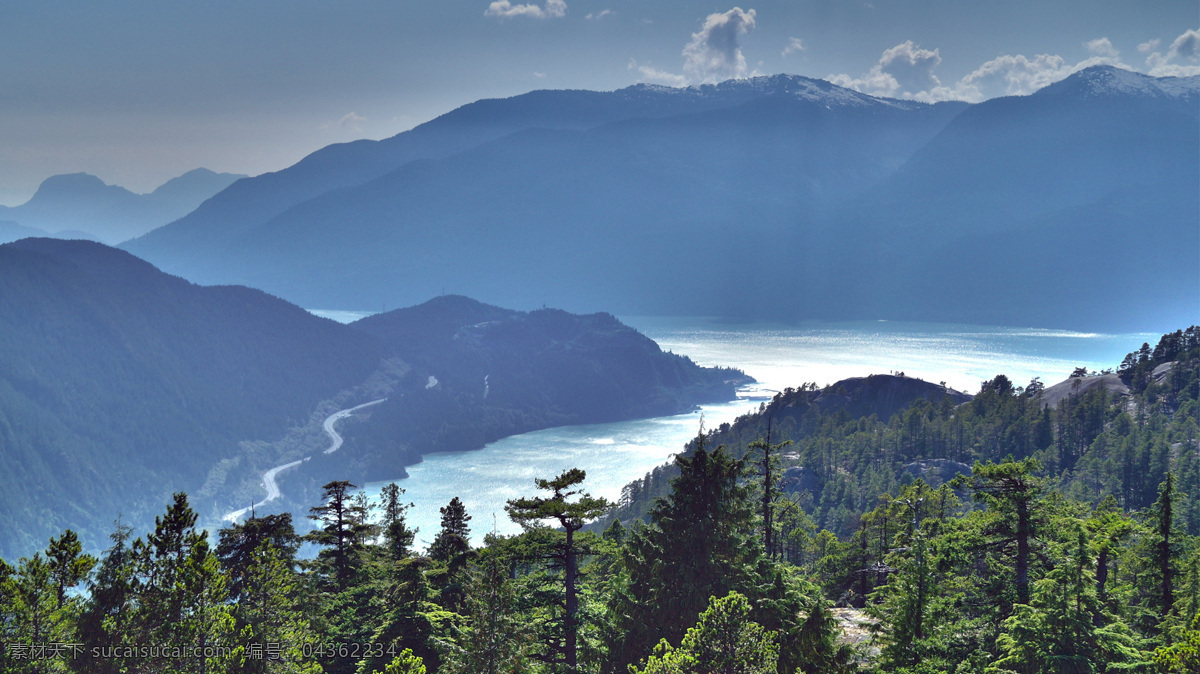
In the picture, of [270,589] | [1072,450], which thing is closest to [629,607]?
[270,589]

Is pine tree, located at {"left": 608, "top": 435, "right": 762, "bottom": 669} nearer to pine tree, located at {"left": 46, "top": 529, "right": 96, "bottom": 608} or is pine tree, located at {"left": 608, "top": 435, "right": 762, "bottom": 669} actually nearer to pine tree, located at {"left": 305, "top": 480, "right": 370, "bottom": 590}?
pine tree, located at {"left": 46, "top": 529, "right": 96, "bottom": 608}

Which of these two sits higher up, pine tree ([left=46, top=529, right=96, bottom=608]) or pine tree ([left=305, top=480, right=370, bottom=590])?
pine tree ([left=46, top=529, right=96, bottom=608])

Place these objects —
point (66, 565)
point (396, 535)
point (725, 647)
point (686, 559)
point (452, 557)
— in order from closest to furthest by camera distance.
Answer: point (725, 647), point (66, 565), point (686, 559), point (452, 557), point (396, 535)

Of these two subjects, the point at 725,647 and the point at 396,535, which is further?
the point at 396,535

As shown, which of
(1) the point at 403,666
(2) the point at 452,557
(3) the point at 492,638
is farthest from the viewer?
(2) the point at 452,557

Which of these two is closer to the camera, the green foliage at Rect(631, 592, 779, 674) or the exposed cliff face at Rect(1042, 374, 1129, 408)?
the green foliage at Rect(631, 592, 779, 674)

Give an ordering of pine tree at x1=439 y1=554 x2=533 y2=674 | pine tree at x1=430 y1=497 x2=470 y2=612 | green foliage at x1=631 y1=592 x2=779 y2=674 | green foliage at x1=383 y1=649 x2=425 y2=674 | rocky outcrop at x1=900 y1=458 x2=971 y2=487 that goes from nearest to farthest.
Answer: green foliage at x1=383 y1=649 x2=425 y2=674, green foliage at x1=631 y1=592 x2=779 y2=674, pine tree at x1=439 y1=554 x2=533 y2=674, pine tree at x1=430 y1=497 x2=470 y2=612, rocky outcrop at x1=900 y1=458 x2=971 y2=487

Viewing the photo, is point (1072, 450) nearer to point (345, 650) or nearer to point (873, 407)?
point (873, 407)

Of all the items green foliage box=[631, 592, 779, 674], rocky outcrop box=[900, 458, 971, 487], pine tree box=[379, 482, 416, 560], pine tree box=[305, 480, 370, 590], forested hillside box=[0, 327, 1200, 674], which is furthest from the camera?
rocky outcrop box=[900, 458, 971, 487]

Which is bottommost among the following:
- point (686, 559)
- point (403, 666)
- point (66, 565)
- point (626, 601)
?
point (626, 601)

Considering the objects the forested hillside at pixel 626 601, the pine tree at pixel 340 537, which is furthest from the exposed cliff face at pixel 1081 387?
the pine tree at pixel 340 537

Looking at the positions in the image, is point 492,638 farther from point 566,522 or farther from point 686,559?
point 686,559

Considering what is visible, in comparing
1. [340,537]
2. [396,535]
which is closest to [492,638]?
[396,535]

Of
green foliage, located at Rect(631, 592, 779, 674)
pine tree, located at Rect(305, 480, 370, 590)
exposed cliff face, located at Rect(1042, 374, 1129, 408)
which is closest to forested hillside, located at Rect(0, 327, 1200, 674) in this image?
green foliage, located at Rect(631, 592, 779, 674)
